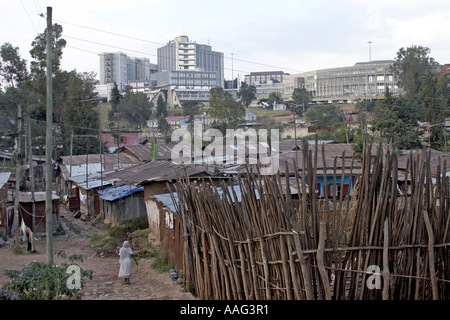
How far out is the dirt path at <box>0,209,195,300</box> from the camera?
8.16m

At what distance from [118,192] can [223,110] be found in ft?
71.0

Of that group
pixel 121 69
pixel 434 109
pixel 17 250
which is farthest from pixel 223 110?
pixel 121 69

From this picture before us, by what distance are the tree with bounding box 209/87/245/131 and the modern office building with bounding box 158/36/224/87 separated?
65169mm

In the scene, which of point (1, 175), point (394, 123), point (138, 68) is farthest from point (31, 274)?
point (138, 68)

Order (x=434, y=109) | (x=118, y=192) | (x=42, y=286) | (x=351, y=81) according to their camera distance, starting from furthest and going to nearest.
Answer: (x=351, y=81)
(x=434, y=109)
(x=118, y=192)
(x=42, y=286)

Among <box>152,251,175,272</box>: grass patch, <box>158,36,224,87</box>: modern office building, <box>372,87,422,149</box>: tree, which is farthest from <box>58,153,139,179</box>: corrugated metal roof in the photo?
<box>158,36,224,87</box>: modern office building

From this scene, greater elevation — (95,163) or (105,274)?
(95,163)

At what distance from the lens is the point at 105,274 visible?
10602 mm

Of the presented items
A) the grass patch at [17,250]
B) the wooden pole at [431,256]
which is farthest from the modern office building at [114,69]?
the wooden pole at [431,256]

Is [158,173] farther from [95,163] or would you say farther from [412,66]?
[412,66]

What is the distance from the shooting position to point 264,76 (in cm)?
11825

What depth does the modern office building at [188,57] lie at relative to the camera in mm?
107438
